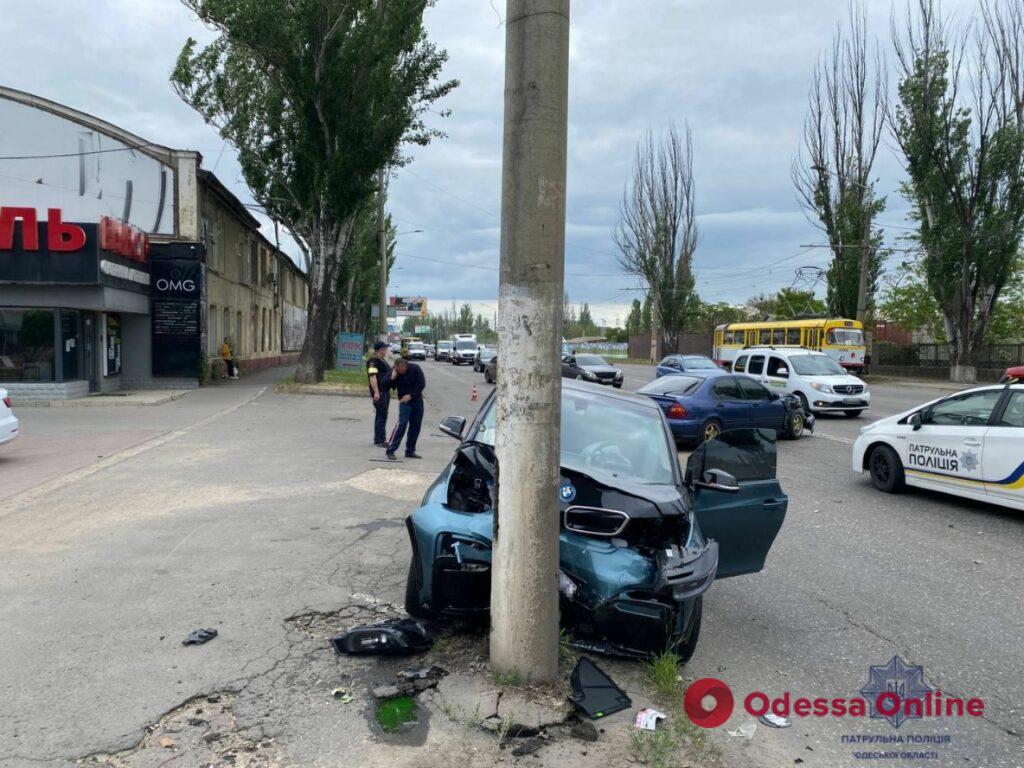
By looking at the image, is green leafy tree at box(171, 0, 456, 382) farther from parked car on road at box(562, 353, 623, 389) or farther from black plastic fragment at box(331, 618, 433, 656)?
black plastic fragment at box(331, 618, 433, 656)

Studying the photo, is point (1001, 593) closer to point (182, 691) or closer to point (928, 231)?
point (182, 691)

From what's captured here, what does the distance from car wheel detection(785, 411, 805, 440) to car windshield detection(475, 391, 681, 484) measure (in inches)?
394

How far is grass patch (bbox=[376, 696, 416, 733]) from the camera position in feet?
11.6

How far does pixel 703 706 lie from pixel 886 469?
6.96 m

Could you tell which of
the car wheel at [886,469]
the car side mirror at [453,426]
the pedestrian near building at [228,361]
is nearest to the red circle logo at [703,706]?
the car side mirror at [453,426]

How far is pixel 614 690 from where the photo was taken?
12.6ft

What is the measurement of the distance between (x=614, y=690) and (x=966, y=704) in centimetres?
190

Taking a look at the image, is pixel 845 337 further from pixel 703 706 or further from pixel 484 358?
pixel 703 706

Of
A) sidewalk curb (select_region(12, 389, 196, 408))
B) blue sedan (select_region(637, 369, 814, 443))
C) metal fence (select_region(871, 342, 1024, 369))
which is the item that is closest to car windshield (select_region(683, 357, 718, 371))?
blue sedan (select_region(637, 369, 814, 443))

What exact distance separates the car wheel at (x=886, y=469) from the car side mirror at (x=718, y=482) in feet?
19.0

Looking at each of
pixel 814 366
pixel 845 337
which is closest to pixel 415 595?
pixel 814 366

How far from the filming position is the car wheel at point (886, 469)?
949 cm

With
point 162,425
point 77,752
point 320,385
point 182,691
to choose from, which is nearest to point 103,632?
point 182,691

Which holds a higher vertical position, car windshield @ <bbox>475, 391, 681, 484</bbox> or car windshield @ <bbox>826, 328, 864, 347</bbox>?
car windshield @ <bbox>826, 328, 864, 347</bbox>
